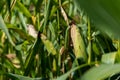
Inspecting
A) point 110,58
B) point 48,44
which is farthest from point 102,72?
point 48,44

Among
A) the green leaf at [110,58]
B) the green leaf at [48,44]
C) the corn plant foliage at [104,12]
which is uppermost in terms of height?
the corn plant foliage at [104,12]

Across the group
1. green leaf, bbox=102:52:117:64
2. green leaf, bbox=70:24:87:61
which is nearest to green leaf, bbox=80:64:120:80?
green leaf, bbox=102:52:117:64

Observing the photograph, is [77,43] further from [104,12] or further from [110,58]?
[104,12]

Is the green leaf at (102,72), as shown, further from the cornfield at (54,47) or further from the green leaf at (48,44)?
the green leaf at (48,44)

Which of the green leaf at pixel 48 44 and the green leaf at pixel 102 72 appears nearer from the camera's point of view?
the green leaf at pixel 102 72

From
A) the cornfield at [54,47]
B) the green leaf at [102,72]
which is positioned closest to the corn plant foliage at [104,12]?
the green leaf at [102,72]

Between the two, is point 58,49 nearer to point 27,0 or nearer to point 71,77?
point 71,77

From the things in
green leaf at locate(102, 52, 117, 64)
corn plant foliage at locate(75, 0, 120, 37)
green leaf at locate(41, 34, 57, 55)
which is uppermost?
corn plant foliage at locate(75, 0, 120, 37)

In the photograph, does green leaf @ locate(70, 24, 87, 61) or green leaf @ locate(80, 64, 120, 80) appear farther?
green leaf @ locate(70, 24, 87, 61)

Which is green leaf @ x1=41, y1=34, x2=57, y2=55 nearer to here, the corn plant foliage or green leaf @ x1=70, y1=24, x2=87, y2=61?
green leaf @ x1=70, y1=24, x2=87, y2=61
